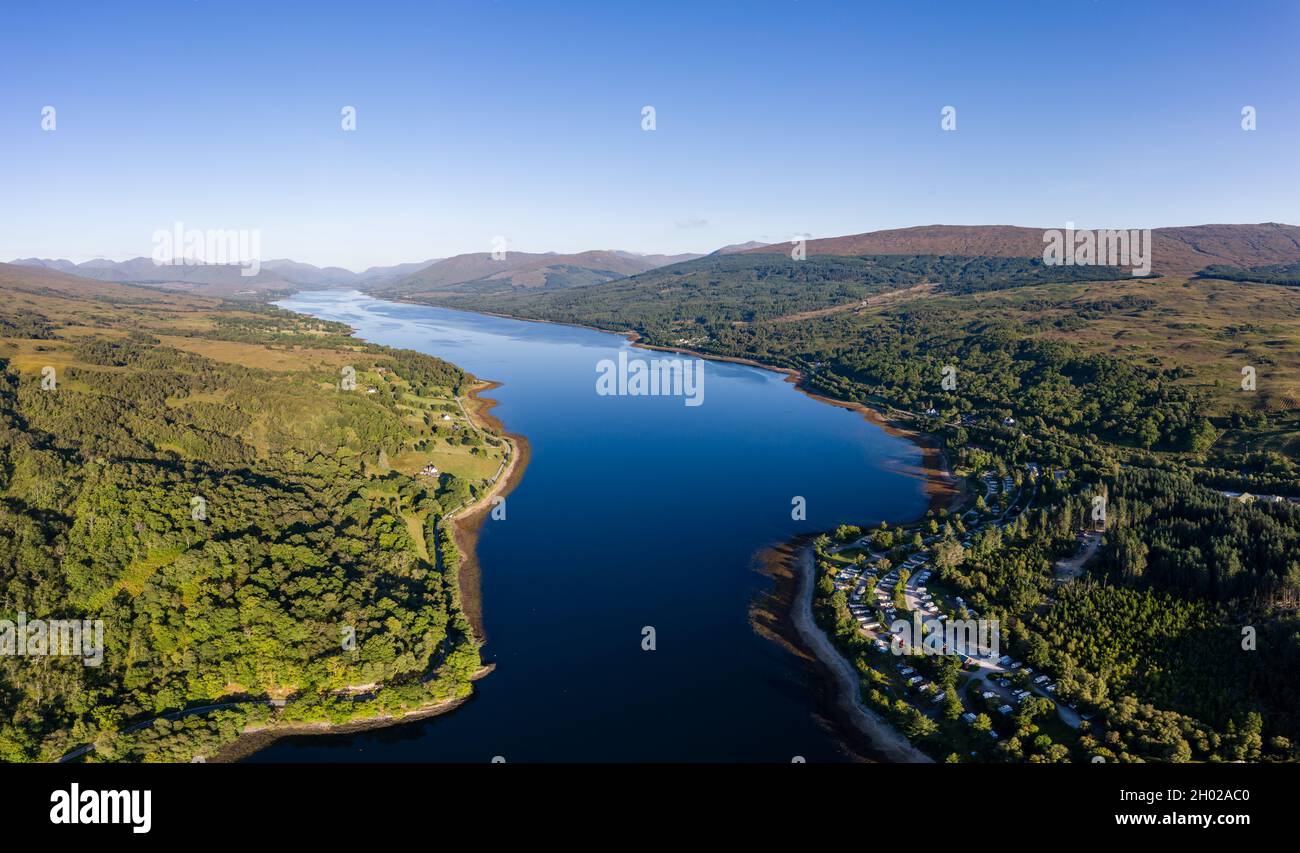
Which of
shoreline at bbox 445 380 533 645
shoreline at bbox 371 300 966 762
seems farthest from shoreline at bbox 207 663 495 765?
shoreline at bbox 371 300 966 762

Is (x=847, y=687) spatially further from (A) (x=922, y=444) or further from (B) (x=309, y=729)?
(A) (x=922, y=444)

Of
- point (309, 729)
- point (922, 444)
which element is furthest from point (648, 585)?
point (922, 444)

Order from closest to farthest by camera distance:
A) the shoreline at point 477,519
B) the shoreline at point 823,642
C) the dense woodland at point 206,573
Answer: the shoreline at point 823,642
the dense woodland at point 206,573
the shoreline at point 477,519

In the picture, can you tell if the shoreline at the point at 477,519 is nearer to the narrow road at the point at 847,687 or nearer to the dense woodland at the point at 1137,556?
the narrow road at the point at 847,687

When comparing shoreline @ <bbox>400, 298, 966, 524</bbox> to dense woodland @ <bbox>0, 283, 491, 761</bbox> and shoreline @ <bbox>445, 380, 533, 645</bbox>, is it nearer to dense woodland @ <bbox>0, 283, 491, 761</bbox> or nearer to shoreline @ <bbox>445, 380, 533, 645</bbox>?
shoreline @ <bbox>445, 380, 533, 645</bbox>

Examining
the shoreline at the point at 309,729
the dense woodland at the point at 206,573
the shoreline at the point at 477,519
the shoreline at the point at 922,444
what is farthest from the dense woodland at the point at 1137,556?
the dense woodland at the point at 206,573

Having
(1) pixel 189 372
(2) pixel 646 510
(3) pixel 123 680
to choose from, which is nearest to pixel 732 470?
(2) pixel 646 510
